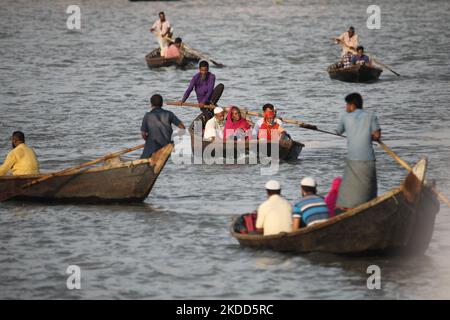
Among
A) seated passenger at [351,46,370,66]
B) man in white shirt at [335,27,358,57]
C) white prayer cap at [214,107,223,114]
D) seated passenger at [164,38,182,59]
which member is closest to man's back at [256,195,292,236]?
white prayer cap at [214,107,223,114]

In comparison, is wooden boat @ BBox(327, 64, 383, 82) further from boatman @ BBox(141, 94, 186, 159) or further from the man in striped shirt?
the man in striped shirt

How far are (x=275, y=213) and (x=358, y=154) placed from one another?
1.16 m

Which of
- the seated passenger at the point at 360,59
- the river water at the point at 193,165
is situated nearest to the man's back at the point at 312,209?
the river water at the point at 193,165

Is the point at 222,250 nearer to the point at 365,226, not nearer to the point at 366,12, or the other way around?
the point at 365,226

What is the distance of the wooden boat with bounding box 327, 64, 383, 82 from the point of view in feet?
100

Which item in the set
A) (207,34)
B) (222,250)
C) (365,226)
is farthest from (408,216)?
(207,34)

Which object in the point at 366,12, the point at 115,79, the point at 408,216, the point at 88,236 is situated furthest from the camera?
the point at 366,12

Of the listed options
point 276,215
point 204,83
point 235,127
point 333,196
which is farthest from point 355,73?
point 276,215

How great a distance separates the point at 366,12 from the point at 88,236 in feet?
174

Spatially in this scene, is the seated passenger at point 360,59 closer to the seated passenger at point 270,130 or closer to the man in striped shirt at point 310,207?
the seated passenger at point 270,130

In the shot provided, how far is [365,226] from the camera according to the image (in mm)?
12859

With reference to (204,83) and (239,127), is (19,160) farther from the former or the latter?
(204,83)

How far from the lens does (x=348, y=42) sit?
30766mm

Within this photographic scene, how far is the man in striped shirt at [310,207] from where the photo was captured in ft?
42.4
